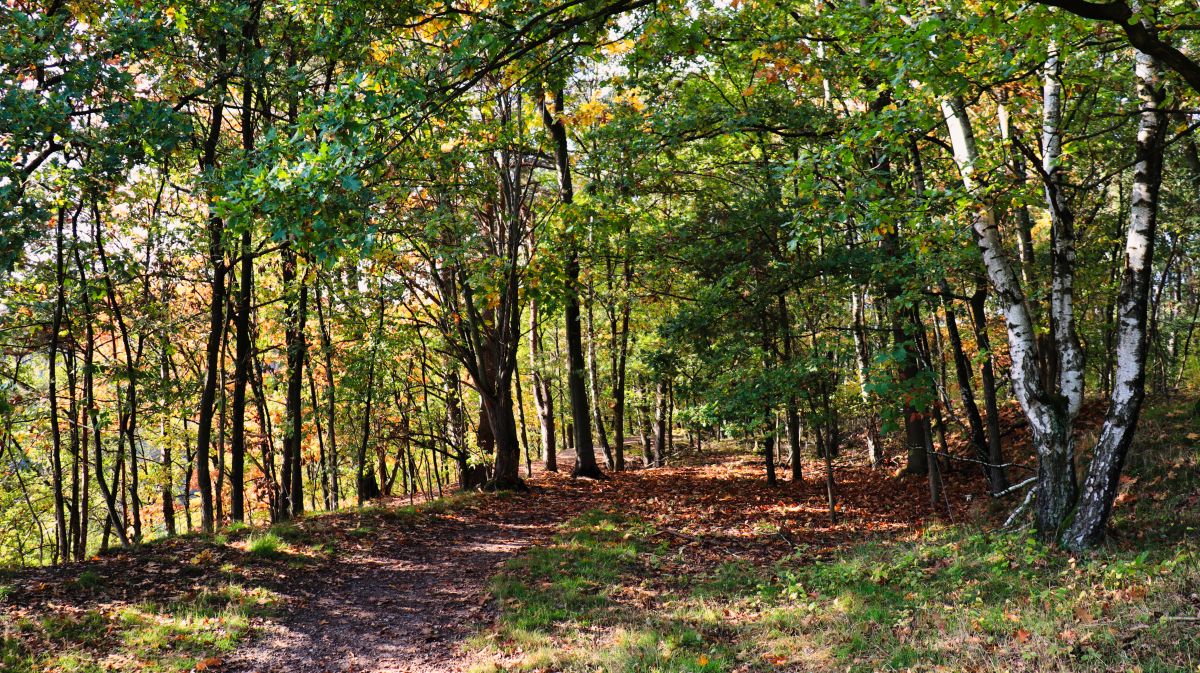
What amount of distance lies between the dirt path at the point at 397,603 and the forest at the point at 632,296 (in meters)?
0.05

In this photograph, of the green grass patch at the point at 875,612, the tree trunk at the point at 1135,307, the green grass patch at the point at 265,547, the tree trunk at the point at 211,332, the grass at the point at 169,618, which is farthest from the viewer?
the tree trunk at the point at 211,332

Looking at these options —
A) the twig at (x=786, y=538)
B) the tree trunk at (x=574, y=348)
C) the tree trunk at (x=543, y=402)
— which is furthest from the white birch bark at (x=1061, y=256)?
the tree trunk at (x=543, y=402)

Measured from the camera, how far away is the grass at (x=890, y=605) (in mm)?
4574

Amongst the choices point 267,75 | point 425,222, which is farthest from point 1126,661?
point 267,75

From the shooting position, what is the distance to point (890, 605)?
5.99 m

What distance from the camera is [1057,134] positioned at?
7012 mm

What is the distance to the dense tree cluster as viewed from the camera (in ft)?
17.3

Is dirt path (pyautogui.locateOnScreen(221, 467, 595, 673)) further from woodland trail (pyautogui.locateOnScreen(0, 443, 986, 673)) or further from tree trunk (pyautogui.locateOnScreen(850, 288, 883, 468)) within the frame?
tree trunk (pyautogui.locateOnScreen(850, 288, 883, 468))

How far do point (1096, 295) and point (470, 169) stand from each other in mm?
13216

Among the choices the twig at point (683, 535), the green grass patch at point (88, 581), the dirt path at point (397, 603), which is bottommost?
the twig at point (683, 535)

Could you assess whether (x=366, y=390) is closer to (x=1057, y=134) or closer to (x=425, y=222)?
(x=425, y=222)

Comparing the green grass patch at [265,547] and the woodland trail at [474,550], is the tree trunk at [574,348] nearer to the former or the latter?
the woodland trail at [474,550]

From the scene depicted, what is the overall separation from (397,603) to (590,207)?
20.1ft

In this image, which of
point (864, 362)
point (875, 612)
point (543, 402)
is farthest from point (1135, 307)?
point (543, 402)
